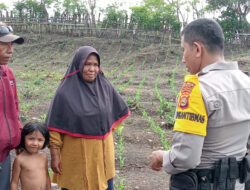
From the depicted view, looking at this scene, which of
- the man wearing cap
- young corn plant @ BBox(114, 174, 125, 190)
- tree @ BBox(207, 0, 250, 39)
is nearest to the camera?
the man wearing cap

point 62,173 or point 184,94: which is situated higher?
point 184,94

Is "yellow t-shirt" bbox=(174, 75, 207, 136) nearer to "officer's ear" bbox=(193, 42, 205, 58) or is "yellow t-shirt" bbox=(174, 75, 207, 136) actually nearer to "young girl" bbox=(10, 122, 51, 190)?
"officer's ear" bbox=(193, 42, 205, 58)

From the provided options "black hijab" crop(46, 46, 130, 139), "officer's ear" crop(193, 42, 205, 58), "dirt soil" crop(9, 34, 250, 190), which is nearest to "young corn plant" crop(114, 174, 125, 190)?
"dirt soil" crop(9, 34, 250, 190)

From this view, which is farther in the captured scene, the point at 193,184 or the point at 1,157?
the point at 1,157

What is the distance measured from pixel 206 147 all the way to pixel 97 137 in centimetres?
110

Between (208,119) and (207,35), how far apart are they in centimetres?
45

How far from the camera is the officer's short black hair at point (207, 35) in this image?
5.70 feet

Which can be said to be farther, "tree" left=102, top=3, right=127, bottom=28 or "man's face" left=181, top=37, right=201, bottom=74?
"tree" left=102, top=3, right=127, bottom=28

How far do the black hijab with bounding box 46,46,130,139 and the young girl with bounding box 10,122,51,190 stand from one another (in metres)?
0.11

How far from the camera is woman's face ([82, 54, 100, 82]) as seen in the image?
263 centimetres

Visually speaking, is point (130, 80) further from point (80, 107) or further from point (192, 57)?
point (192, 57)

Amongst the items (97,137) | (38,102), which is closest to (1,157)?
(97,137)

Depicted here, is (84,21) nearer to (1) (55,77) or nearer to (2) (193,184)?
(1) (55,77)

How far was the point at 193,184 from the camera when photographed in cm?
170
